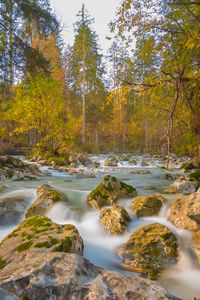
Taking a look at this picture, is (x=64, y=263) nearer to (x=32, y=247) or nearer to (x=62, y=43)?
(x=32, y=247)

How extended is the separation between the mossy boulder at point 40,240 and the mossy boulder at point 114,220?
1.35m

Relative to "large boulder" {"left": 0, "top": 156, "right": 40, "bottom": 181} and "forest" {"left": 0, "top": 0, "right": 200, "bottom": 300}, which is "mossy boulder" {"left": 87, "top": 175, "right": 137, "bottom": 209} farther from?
"large boulder" {"left": 0, "top": 156, "right": 40, "bottom": 181}

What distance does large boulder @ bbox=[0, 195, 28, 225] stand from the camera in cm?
602

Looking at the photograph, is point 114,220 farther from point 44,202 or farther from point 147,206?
point 44,202

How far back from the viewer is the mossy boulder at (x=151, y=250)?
405cm

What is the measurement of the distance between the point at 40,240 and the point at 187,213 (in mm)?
3111

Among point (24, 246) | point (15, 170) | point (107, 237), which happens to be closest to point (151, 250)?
point (107, 237)

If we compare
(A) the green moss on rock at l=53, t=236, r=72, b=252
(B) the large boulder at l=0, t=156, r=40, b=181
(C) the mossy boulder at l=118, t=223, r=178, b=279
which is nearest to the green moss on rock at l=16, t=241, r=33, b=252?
(A) the green moss on rock at l=53, t=236, r=72, b=252

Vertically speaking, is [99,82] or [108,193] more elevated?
[99,82]

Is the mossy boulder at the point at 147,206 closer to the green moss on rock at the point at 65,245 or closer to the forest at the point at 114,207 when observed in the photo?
the forest at the point at 114,207

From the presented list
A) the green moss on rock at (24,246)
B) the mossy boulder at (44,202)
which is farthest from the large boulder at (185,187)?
the green moss on rock at (24,246)

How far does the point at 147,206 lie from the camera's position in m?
6.09

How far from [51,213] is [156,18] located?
19.0 feet

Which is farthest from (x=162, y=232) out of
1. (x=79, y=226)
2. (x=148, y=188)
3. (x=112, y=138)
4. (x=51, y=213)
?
(x=112, y=138)
